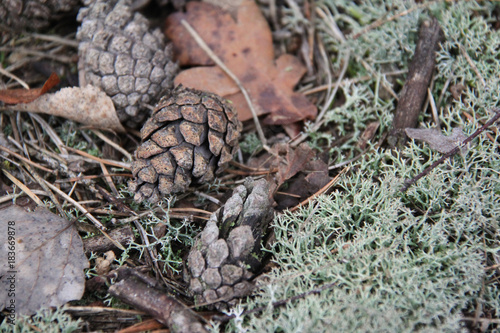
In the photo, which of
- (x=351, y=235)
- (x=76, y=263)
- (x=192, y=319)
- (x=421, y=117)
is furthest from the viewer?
(x=421, y=117)

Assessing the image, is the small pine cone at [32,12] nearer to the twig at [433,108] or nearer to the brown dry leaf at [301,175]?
the brown dry leaf at [301,175]

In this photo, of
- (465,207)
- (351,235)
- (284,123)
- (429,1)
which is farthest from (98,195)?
(429,1)

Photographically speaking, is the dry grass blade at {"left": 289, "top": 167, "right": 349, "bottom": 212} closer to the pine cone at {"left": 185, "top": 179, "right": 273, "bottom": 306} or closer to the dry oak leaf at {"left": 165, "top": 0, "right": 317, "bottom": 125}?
the pine cone at {"left": 185, "top": 179, "right": 273, "bottom": 306}

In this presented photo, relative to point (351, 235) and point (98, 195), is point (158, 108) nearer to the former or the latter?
point (98, 195)

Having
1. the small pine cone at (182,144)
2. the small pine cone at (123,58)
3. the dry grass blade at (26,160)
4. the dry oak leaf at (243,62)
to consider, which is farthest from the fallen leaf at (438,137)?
the dry grass blade at (26,160)

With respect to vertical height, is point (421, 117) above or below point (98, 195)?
above
